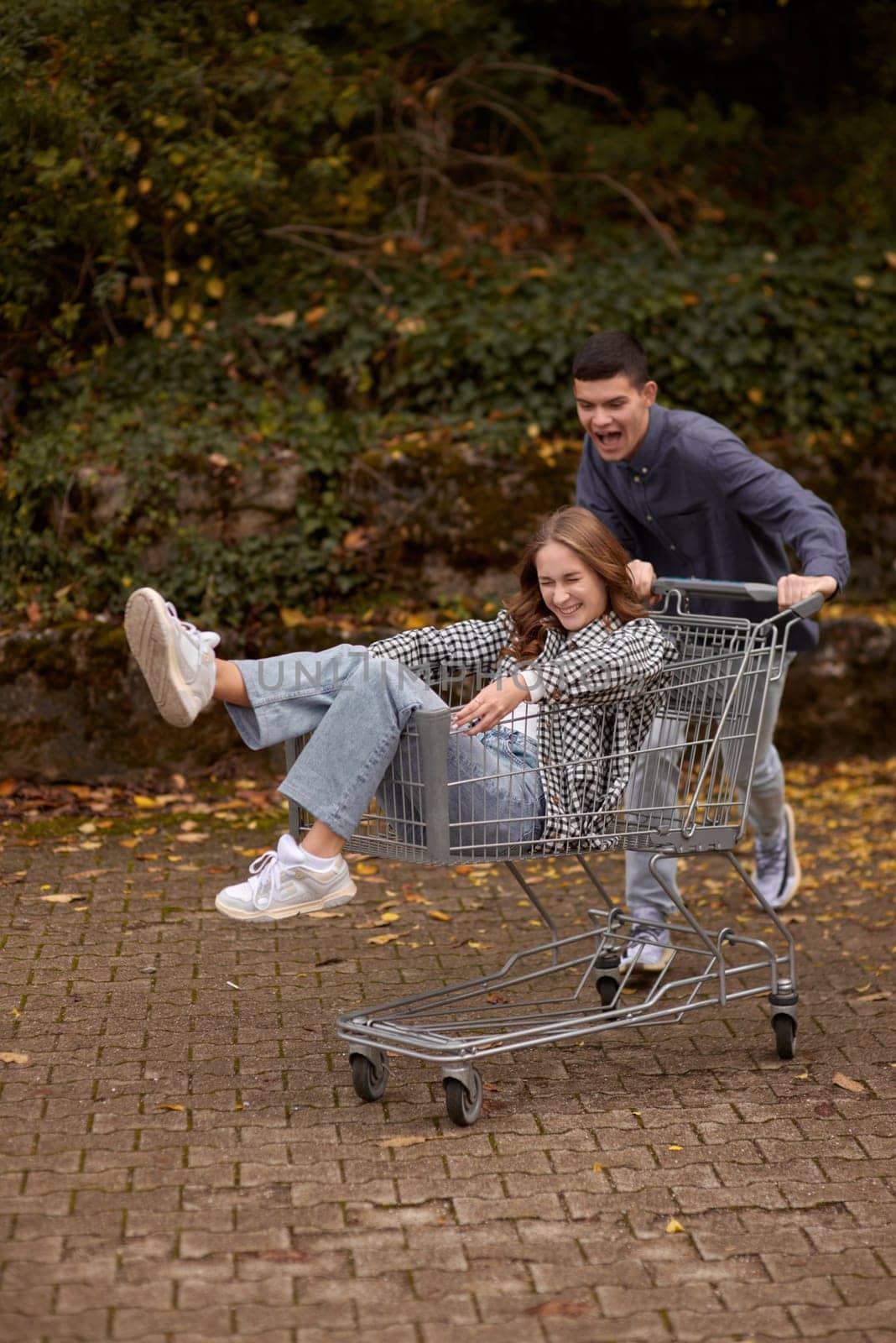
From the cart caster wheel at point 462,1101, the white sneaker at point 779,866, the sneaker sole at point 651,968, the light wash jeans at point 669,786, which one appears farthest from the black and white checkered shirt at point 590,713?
the white sneaker at point 779,866

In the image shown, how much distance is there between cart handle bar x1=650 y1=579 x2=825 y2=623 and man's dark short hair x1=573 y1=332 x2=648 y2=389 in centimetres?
68

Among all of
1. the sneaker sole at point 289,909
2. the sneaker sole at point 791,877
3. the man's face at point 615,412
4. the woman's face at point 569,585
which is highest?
the man's face at point 615,412

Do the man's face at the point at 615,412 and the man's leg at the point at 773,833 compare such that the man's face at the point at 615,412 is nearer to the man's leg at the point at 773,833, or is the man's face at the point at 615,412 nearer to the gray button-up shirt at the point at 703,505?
the gray button-up shirt at the point at 703,505

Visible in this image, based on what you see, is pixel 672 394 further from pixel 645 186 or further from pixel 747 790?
pixel 747 790

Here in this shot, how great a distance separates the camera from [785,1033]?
450 cm

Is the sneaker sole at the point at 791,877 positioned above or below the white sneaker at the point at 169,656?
below

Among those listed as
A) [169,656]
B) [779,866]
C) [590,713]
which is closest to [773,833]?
[779,866]

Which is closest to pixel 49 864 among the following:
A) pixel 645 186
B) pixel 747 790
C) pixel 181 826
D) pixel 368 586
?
pixel 181 826

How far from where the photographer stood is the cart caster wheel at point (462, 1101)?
395cm

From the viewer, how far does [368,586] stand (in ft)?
27.3

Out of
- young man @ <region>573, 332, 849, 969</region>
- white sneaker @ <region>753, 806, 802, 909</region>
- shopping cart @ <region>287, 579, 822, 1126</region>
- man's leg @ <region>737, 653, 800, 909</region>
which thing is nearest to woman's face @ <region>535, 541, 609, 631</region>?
shopping cart @ <region>287, 579, 822, 1126</region>

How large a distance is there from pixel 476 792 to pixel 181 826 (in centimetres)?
323

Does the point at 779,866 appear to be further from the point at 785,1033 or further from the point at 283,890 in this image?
the point at 283,890

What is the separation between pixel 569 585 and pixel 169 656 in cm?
117
